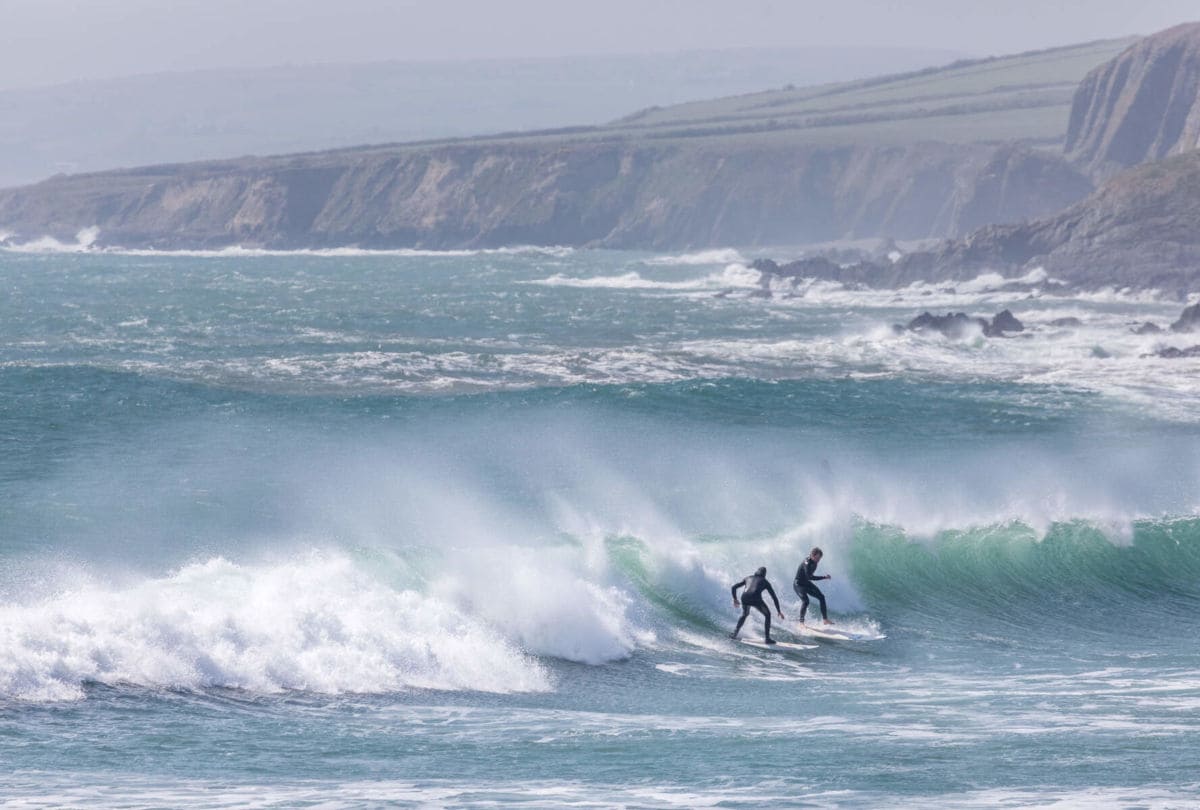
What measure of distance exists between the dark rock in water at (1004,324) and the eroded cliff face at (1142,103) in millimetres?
57835

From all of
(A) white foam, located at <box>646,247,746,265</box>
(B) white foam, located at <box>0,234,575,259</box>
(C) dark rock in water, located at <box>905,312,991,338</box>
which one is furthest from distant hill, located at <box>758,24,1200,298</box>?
(B) white foam, located at <box>0,234,575,259</box>

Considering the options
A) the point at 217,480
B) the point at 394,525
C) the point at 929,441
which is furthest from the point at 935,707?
the point at 929,441

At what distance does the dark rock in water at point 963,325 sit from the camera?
63.2m

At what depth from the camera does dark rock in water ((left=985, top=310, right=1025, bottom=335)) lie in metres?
63.8

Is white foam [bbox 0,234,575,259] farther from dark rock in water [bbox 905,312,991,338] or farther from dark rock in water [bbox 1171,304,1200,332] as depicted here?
dark rock in water [bbox 1171,304,1200,332]

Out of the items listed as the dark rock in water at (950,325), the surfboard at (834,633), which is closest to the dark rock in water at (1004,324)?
the dark rock in water at (950,325)

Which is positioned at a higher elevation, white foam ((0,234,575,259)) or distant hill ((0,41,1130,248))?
distant hill ((0,41,1130,248))

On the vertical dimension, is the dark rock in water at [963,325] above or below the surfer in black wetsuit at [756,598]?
above

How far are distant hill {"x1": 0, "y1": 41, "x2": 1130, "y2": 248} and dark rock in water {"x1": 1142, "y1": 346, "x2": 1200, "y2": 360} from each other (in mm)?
79703

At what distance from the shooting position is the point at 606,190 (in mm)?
156625

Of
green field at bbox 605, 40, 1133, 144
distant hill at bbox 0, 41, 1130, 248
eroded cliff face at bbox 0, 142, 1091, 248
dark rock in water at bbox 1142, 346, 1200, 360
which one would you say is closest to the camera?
dark rock in water at bbox 1142, 346, 1200, 360

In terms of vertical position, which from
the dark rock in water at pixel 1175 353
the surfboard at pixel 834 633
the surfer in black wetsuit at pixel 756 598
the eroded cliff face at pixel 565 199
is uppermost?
the eroded cliff face at pixel 565 199

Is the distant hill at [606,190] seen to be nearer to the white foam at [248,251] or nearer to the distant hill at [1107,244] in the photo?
the white foam at [248,251]

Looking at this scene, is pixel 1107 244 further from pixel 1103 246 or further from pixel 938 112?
pixel 938 112
